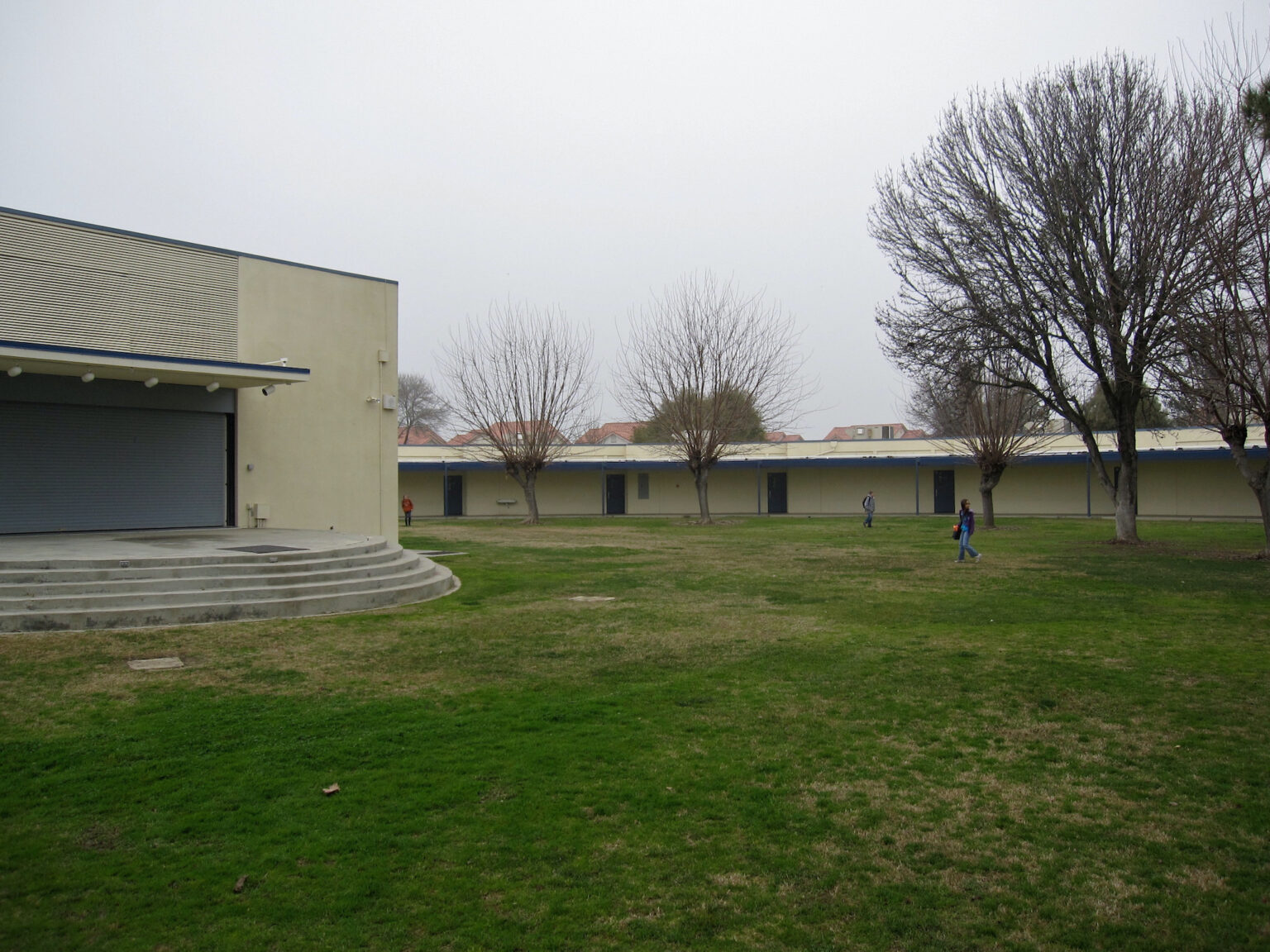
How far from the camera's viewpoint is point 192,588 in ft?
36.5

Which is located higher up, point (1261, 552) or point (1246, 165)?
point (1246, 165)

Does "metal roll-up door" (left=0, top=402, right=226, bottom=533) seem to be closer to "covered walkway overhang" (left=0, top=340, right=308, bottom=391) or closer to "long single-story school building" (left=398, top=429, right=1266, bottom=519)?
"covered walkway overhang" (left=0, top=340, right=308, bottom=391)

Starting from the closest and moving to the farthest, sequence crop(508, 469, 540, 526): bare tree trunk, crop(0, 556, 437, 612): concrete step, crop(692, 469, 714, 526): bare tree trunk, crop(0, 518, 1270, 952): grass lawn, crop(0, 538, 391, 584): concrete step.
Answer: crop(0, 518, 1270, 952): grass lawn, crop(0, 556, 437, 612): concrete step, crop(0, 538, 391, 584): concrete step, crop(692, 469, 714, 526): bare tree trunk, crop(508, 469, 540, 526): bare tree trunk

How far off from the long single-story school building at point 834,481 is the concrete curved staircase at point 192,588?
28.4 metres

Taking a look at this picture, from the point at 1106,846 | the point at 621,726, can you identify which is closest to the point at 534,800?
the point at 621,726

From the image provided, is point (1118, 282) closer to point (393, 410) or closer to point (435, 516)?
point (393, 410)

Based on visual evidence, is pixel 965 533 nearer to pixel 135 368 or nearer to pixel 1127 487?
pixel 1127 487

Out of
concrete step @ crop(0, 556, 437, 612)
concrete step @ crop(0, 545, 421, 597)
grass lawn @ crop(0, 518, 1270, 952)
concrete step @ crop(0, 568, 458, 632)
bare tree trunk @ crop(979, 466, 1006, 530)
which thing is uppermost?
bare tree trunk @ crop(979, 466, 1006, 530)

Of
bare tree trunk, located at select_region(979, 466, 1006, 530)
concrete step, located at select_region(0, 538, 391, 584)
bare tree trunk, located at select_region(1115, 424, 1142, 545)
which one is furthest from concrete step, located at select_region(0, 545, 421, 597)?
bare tree trunk, located at select_region(979, 466, 1006, 530)

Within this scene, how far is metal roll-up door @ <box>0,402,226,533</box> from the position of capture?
15.2 metres

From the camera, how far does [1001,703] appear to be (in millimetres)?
7402

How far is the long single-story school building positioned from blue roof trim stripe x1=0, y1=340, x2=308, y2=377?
24.8 m

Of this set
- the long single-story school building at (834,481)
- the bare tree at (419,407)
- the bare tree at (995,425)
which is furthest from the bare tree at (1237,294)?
the bare tree at (419,407)

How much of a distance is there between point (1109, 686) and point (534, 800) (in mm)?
5544
